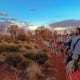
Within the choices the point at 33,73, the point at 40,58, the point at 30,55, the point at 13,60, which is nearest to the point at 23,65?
the point at 13,60

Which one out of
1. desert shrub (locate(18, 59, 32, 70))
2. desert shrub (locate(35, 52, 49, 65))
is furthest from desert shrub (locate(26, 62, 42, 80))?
desert shrub (locate(35, 52, 49, 65))

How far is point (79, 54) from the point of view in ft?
31.0

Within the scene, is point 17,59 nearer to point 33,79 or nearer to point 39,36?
point 33,79

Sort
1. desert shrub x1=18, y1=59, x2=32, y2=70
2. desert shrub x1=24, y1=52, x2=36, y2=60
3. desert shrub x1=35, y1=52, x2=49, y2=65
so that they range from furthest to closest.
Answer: desert shrub x1=24, y1=52, x2=36, y2=60 → desert shrub x1=35, y1=52, x2=49, y2=65 → desert shrub x1=18, y1=59, x2=32, y2=70

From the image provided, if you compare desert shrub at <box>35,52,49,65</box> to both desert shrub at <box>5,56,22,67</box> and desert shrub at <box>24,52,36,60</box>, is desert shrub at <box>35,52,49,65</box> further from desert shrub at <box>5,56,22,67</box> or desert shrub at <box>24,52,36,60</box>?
desert shrub at <box>5,56,22,67</box>

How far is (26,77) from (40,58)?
7.54 meters

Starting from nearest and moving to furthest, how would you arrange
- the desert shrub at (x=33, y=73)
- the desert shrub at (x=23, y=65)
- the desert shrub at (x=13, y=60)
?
the desert shrub at (x=33, y=73), the desert shrub at (x=23, y=65), the desert shrub at (x=13, y=60)

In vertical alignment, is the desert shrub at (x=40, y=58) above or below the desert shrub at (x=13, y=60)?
below

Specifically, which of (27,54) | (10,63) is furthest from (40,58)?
(10,63)

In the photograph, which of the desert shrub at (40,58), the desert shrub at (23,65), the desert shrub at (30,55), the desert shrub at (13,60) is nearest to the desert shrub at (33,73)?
the desert shrub at (23,65)

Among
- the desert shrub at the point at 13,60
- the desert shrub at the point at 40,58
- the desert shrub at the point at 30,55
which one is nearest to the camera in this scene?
the desert shrub at the point at 13,60

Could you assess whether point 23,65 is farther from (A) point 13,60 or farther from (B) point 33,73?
(B) point 33,73

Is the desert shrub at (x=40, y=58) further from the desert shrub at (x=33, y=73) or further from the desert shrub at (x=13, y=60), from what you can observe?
the desert shrub at (x=33, y=73)

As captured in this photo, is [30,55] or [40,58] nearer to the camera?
[40,58]
